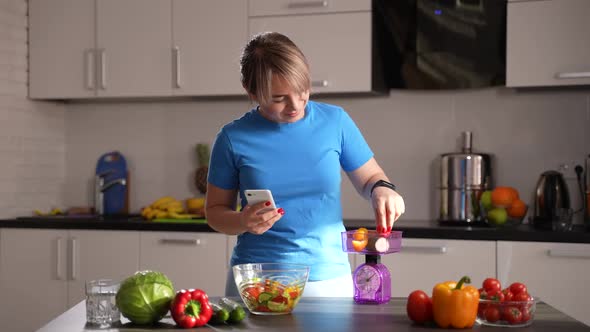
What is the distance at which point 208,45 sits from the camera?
13.4 feet

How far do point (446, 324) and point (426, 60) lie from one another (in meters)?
2.30

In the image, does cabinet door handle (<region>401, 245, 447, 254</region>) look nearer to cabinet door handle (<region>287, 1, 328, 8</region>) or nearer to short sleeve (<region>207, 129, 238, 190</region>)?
cabinet door handle (<region>287, 1, 328, 8</region>)

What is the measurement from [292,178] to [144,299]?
60 cm

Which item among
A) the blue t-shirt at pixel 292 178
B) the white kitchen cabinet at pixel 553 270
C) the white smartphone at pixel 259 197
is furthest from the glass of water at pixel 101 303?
the white kitchen cabinet at pixel 553 270

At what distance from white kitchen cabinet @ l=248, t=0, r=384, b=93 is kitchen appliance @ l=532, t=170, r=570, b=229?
926 millimetres

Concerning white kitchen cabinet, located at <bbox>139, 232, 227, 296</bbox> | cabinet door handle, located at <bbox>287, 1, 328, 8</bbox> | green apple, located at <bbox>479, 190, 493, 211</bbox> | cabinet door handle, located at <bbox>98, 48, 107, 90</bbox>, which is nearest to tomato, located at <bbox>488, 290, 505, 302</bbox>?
green apple, located at <bbox>479, 190, 493, 211</bbox>

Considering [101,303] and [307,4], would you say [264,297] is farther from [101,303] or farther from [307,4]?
[307,4]

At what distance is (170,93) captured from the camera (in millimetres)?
4148

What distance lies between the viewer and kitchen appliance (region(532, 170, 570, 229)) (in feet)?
12.0

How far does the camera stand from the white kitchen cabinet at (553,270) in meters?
3.40

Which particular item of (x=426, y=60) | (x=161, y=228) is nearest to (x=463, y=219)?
(x=426, y=60)

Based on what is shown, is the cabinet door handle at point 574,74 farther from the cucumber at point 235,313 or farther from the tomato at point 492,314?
the cucumber at point 235,313

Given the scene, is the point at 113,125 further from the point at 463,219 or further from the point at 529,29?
the point at 529,29

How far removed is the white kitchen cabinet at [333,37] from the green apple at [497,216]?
83cm
